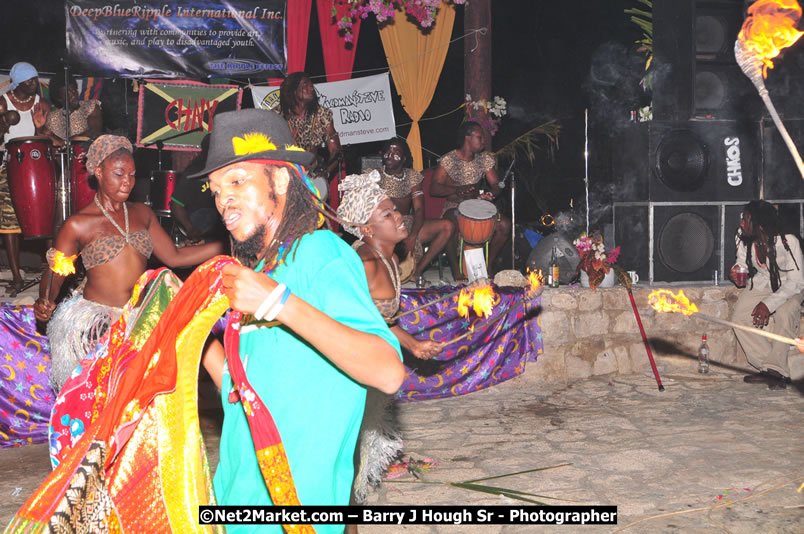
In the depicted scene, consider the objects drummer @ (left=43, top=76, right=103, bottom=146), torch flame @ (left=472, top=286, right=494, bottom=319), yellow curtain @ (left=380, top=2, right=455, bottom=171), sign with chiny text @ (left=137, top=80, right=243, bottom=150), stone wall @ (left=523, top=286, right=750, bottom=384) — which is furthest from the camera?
yellow curtain @ (left=380, top=2, right=455, bottom=171)

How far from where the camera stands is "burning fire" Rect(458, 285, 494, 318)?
285 inches

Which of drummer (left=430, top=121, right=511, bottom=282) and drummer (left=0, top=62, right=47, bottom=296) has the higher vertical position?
drummer (left=0, top=62, right=47, bottom=296)

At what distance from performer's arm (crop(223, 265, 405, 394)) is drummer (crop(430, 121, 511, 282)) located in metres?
7.80

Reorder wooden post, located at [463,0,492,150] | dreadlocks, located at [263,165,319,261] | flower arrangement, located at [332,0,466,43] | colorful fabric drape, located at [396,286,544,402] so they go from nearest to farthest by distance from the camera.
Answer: dreadlocks, located at [263,165,319,261] < colorful fabric drape, located at [396,286,544,402] < wooden post, located at [463,0,492,150] < flower arrangement, located at [332,0,466,43]

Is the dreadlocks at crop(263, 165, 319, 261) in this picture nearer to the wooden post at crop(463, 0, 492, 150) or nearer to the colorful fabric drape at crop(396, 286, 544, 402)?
the colorful fabric drape at crop(396, 286, 544, 402)

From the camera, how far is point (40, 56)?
1233 centimetres

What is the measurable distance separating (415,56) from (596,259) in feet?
19.0

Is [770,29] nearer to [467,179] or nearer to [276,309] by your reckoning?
[276,309]

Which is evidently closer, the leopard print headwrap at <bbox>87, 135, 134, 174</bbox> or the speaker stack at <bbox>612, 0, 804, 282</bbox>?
the leopard print headwrap at <bbox>87, 135, 134, 174</bbox>

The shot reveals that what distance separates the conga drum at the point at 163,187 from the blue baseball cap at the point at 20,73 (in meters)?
2.47

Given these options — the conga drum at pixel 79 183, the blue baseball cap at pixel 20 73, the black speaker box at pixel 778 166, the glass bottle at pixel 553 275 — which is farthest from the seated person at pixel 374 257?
the blue baseball cap at pixel 20 73

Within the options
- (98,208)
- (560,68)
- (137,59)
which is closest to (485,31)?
(560,68)

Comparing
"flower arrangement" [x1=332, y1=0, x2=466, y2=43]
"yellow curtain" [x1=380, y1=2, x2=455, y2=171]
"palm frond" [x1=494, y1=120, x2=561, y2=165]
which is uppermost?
"flower arrangement" [x1=332, y1=0, x2=466, y2=43]

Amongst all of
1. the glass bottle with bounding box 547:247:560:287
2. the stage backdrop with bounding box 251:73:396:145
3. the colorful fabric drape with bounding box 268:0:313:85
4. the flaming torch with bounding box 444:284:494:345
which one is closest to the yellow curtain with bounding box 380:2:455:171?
the stage backdrop with bounding box 251:73:396:145
